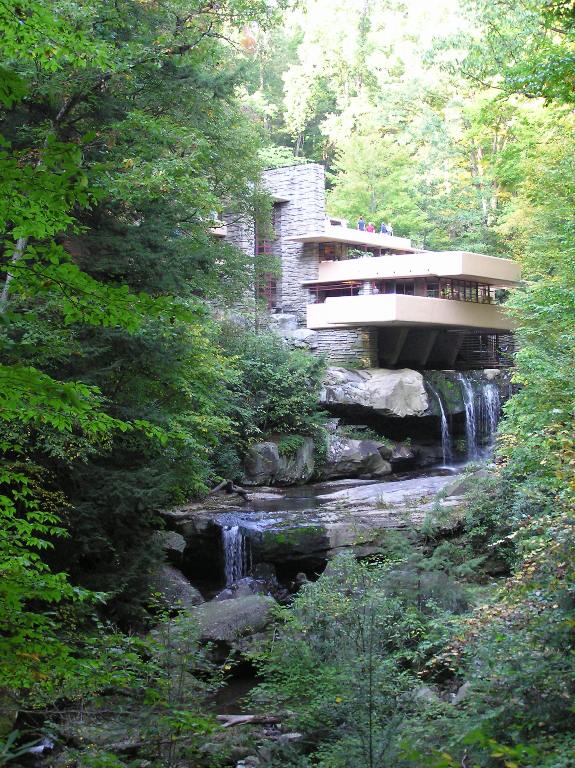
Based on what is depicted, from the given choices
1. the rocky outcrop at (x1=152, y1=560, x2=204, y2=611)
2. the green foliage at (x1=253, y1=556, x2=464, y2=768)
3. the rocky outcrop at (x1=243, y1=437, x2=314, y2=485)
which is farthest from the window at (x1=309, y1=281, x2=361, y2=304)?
the green foliage at (x1=253, y1=556, x2=464, y2=768)

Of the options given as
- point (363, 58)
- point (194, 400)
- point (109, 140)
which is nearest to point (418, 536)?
point (194, 400)

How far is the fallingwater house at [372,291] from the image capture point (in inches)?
900

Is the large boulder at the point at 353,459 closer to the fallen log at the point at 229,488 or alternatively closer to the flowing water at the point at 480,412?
the flowing water at the point at 480,412

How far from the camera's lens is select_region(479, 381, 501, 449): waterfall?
2200 centimetres

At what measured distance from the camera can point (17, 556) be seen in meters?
4.61

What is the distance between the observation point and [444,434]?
71.8 feet

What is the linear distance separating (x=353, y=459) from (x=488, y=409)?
4688 mm

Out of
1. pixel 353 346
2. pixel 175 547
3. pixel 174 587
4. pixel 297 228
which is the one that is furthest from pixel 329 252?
pixel 174 587

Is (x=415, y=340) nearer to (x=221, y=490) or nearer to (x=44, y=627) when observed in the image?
(x=221, y=490)

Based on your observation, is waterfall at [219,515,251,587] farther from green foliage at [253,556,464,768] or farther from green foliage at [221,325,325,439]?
green foliage at [221,325,325,439]

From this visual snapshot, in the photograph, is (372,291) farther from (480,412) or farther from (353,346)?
(480,412)

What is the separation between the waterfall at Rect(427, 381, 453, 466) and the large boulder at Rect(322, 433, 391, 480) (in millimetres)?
2078

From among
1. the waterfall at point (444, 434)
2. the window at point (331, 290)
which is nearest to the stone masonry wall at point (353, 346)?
the window at point (331, 290)

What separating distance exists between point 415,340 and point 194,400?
574 inches
